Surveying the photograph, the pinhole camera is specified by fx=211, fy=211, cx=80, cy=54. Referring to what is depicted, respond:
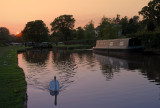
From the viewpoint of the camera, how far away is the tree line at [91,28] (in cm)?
6262

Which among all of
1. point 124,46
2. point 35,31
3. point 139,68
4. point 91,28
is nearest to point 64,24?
point 35,31

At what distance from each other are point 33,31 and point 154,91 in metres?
86.2

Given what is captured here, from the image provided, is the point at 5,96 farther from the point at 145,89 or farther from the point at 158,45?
the point at 158,45

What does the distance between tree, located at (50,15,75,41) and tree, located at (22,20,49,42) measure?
9.94 meters

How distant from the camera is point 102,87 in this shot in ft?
40.7

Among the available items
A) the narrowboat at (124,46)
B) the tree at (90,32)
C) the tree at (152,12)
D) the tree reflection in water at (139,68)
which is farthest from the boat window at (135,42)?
the tree at (90,32)

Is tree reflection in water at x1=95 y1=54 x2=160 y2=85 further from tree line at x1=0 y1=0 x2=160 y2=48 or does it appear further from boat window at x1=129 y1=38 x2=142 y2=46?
tree line at x1=0 y1=0 x2=160 y2=48

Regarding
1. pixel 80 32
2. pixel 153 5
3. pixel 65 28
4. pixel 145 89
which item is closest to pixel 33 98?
pixel 145 89

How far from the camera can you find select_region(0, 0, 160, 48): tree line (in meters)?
62.6

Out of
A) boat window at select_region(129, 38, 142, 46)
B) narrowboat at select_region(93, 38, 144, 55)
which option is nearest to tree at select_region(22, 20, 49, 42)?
narrowboat at select_region(93, 38, 144, 55)

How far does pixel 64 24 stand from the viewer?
341 ft

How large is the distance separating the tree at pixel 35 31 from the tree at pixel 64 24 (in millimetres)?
9943

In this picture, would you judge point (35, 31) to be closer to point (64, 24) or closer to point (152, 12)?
point (64, 24)

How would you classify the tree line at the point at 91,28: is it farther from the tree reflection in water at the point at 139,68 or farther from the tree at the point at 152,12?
the tree reflection in water at the point at 139,68
